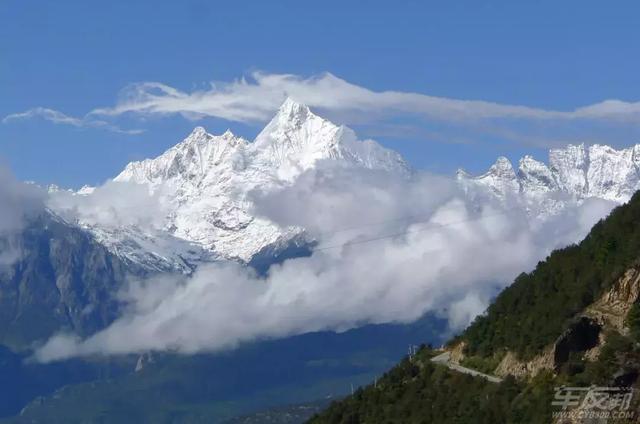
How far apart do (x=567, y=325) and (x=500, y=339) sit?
19122 millimetres

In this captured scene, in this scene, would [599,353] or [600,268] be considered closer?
[599,353]

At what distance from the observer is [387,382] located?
142 meters

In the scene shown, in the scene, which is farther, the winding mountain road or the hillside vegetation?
the winding mountain road

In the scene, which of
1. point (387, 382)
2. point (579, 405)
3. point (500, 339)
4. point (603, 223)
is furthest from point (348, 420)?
point (579, 405)

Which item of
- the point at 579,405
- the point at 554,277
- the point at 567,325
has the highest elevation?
the point at 554,277

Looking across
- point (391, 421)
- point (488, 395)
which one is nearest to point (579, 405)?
point (488, 395)

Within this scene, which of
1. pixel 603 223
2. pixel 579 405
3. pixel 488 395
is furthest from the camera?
pixel 603 223

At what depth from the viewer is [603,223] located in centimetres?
13700

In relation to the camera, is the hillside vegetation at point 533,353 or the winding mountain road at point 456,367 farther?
the winding mountain road at point 456,367

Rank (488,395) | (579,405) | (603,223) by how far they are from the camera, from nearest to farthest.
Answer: (579,405)
(488,395)
(603,223)

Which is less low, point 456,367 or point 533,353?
point 456,367

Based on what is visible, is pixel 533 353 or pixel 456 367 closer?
pixel 533 353

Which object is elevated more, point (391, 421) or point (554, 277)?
point (554, 277)

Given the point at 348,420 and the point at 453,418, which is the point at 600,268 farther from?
the point at 348,420
